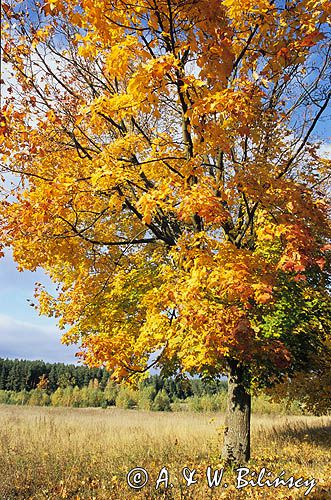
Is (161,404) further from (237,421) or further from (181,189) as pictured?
(181,189)

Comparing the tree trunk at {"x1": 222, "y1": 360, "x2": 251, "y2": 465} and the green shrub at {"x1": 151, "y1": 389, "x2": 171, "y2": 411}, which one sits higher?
the tree trunk at {"x1": 222, "y1": 360, "x2": 251, "y2": 465}

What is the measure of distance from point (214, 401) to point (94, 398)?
18983 millimetres

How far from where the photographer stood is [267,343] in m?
6.61

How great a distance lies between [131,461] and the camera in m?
8.62

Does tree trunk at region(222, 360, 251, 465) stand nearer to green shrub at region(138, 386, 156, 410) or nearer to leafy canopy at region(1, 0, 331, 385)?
leafy canopy at region(1, 0, 331, 385)

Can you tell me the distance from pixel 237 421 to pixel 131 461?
8.28 ft

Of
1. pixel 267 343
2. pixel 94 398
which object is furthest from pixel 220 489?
pixel 94 398

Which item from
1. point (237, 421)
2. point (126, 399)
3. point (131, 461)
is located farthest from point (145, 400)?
point (237, 421)

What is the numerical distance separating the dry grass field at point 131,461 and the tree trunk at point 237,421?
0.32 meters

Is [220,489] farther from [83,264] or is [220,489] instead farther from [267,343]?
[83,264]

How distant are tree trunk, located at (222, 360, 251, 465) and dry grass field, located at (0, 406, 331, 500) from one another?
319mm

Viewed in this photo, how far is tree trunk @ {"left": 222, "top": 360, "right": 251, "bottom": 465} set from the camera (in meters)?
8.59

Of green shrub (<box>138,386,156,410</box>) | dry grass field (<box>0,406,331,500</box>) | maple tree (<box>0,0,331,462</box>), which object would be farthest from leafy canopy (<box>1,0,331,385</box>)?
green shrub (<box>138,386,156,410</box>)

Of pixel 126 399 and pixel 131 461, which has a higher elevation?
pixel 131 461
